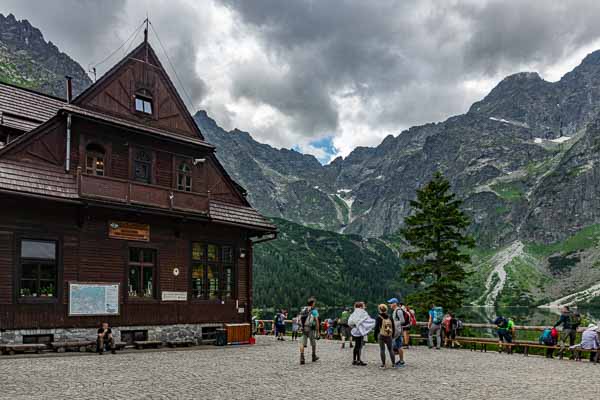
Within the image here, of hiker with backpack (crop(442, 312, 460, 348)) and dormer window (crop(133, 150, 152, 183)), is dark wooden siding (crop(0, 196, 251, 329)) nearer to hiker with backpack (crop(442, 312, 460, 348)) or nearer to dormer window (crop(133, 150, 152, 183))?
dormer window (crop(133, 150, 152, 183))

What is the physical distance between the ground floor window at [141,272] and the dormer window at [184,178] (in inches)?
155

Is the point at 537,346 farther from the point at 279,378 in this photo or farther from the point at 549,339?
the point at 279,378

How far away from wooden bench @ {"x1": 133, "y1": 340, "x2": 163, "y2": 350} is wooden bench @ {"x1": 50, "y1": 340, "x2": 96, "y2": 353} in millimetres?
1807

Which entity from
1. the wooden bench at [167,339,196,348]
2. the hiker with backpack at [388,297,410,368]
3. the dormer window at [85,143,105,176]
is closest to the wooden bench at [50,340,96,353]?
the wooden bench at [167,339,196,348]

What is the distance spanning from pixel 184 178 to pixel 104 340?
31.5ft

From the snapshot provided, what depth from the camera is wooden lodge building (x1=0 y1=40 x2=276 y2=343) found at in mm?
23391

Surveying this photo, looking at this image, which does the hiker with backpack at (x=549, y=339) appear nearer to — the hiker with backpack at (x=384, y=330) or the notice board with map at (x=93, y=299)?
the hiker with backpack at (x=384, y=330)

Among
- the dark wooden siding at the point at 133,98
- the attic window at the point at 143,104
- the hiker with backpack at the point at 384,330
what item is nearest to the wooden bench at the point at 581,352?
the hiker with backpack at the point at 384,330

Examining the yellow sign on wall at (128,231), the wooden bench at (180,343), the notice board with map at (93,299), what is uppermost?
the yellow sign on wall at (128,231)

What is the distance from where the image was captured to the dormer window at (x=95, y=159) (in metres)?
26.3

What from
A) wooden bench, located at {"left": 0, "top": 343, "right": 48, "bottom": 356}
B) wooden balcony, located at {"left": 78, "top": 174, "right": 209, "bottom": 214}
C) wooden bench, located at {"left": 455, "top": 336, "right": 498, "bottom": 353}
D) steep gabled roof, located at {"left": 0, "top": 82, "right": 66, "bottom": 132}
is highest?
steep gabled roof, located at {"left": 0, "top": 82, "right": 66, "bottom": 132}

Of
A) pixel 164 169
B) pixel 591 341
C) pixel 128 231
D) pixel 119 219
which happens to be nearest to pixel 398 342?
pixel 591 341

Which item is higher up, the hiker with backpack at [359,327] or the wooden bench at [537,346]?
the hiker with backpack at [359,327]

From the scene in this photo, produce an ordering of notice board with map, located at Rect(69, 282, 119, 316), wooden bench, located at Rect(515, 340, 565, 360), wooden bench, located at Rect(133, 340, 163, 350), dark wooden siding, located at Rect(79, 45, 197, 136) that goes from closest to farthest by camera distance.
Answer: notice board with map, located at Rect(69, 282, 119, 316) < wooden bench, located at Rect(515, 340, 565, 360) < wooden bench, located at Rect(133, 340, 163, 350) < dark wooden siding, located at Rect(79, 45, 197, 136)
